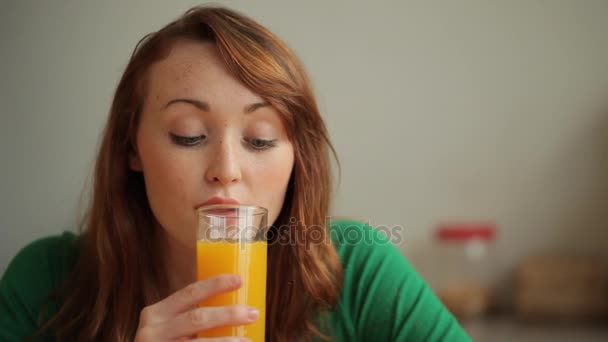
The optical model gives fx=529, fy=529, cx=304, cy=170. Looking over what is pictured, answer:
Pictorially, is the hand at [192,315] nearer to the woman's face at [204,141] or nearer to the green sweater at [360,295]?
the woman's face at [204,141]

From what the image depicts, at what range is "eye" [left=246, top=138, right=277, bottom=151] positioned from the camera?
1.11m

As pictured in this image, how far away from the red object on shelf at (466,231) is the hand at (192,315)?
135 cm

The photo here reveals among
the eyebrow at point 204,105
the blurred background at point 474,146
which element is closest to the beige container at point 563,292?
the blurred background at point 474,146

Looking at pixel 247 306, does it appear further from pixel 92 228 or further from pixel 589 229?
pixel 589 229

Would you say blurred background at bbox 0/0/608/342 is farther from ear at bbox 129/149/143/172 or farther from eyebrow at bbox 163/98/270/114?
eyebrow at bbox 163/98/270/114

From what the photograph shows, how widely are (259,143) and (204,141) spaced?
0.11 m

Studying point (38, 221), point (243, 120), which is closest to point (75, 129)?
point (38, 221)

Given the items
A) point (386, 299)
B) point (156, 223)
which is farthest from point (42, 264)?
point (386, 299)

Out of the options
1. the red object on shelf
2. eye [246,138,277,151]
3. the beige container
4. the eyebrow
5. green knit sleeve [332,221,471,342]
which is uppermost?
the eyebrow

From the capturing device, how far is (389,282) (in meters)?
1.29

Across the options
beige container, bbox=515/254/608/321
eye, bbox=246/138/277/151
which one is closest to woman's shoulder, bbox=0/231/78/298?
eye, bbox=246/138/277/151

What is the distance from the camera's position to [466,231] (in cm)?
206

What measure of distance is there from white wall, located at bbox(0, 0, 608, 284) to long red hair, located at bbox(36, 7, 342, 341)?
50 cm

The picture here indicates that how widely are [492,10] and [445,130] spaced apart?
48 cm
